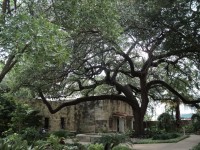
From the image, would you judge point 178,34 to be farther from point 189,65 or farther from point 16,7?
point 189,65

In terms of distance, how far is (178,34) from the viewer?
13625 mm

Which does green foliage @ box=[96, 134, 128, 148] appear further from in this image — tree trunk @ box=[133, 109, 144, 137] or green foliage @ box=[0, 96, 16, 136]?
green foliage @ box=[0, 96, 16, 136]

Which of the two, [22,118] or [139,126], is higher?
[22,118]

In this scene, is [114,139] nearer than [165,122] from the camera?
Yes

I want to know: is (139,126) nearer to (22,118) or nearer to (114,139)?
(22,118)

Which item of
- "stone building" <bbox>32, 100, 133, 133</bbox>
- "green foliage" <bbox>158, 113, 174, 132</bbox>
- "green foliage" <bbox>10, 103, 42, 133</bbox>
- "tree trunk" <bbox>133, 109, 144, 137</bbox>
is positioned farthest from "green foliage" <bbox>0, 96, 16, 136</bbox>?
"green foliage" <bbox>158, 113, 174, 132</bbox>

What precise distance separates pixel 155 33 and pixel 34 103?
59.2 ft

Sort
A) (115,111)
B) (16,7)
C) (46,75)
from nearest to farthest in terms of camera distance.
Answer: (16,7) → (46,75) → (115,111)

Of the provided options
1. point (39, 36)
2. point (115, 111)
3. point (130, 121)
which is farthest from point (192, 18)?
point (130, 121)

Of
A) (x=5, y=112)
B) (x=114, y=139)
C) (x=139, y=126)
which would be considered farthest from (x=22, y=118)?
(x=114, y=139)

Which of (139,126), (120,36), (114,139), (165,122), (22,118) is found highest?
(120,36)

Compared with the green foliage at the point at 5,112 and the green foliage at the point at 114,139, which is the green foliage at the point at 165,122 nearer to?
the green foliage at the point at 5,112

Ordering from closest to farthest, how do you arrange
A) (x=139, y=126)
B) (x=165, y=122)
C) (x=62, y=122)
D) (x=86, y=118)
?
(x=139, y=126), (x=165, y=122), (x=62, y=122), (x=86, y=118)

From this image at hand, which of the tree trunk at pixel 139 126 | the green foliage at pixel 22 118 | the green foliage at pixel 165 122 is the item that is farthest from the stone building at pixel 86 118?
the green foliage at pixel 22 118
